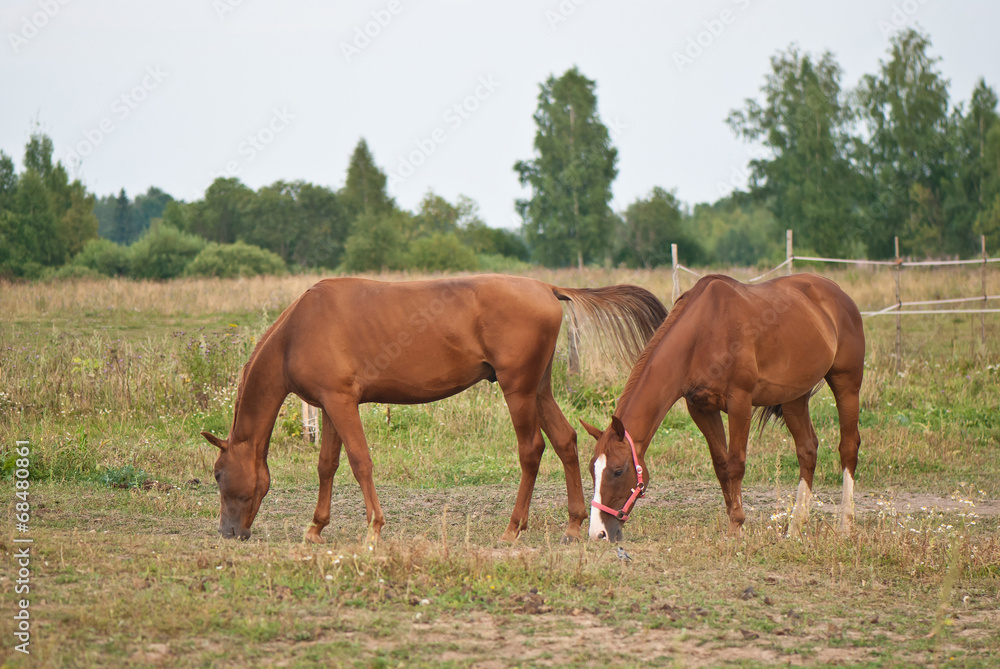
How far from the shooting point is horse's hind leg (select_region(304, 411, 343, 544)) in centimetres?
573

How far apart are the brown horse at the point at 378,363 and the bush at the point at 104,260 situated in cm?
3248

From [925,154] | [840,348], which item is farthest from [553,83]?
[840,348]

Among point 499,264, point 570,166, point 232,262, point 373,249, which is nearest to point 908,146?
point 570,166

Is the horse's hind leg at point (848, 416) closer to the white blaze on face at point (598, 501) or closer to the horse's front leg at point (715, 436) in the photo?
the horse's front leg at point (715, 436)

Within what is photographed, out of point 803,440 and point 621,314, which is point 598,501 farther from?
point 803,440

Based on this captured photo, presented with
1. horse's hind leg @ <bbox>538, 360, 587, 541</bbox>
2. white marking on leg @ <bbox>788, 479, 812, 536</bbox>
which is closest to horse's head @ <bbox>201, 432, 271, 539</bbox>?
horse's hind leg @ <bbox>538, 360, 587, 541</bbox>

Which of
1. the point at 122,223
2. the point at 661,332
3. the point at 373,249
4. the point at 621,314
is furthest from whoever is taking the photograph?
the point at 122,223

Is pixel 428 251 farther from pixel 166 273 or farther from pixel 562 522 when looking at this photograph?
pixel 562 522

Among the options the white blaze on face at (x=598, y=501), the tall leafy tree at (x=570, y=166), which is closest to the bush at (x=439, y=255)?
the tall leafy tree at (x=570, y=166)

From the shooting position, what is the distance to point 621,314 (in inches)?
260

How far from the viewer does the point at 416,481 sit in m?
8.09

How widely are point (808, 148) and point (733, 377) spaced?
119 feet

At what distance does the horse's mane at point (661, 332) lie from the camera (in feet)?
19.4

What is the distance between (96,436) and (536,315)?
5522mm
